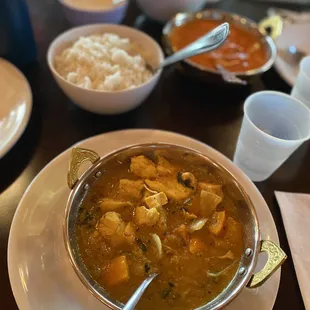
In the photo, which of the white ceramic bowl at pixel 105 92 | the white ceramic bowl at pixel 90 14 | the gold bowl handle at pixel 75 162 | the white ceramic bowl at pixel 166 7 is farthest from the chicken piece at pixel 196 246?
the white ceramic bowl at pixel 166 7

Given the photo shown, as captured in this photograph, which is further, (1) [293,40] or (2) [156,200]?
(1) [293,40]

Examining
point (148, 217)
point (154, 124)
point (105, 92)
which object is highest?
point (105, 92)

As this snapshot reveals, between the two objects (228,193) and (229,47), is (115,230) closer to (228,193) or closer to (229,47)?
(228,193)

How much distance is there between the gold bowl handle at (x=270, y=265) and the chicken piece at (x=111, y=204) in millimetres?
372

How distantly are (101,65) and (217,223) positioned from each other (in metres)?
0.73

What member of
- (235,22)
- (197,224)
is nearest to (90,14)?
(235,22)

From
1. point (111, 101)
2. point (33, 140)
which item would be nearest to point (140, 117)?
point (111, 101)

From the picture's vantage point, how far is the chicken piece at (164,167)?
44.7 inches

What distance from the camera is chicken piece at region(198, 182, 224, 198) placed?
1.09 m

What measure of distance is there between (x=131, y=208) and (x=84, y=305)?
0.89 ft

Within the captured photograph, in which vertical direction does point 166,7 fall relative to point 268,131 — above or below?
above

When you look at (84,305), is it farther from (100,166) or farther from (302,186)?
(302,186)

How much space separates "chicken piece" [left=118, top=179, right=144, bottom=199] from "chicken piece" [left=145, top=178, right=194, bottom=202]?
0.11ft

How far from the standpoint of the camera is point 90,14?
169cm
